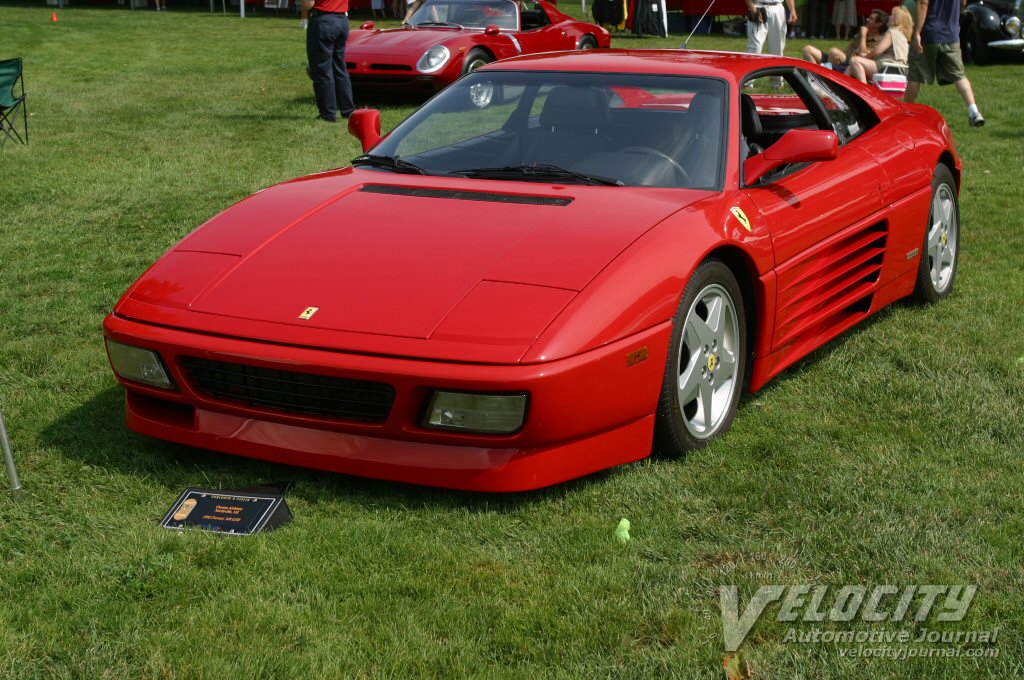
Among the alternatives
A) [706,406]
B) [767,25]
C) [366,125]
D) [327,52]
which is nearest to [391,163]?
[366,125]

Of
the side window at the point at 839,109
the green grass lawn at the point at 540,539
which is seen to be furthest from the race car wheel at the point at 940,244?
the side window at the point at 839,109

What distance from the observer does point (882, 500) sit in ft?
12.2

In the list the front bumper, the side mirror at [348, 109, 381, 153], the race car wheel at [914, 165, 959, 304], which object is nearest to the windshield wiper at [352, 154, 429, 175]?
the side mirror at [348, 109, 381, 153]

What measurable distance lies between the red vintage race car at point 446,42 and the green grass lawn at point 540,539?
23.6ft

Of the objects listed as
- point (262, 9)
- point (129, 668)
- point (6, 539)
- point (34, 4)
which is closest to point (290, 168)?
point (6, 539)

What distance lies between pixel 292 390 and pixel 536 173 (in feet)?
4.57

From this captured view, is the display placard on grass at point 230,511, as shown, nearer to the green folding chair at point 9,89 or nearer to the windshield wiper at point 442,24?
the green folding chair at point 9,89

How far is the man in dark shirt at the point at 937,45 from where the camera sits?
11375mm

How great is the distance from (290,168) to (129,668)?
6895 millimetres

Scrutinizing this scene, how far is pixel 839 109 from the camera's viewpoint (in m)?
5.64

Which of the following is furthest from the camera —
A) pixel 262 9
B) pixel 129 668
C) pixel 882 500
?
pixel 262 9

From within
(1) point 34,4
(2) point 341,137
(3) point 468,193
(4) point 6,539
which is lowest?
(1) point 34,4

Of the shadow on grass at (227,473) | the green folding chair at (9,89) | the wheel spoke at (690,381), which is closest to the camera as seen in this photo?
the shadow on grass at (227,473)

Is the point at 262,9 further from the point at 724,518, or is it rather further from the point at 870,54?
the point at 724,518
